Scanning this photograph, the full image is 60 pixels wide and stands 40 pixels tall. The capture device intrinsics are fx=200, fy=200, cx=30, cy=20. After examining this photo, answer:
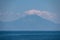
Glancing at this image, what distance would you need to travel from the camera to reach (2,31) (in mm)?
5371

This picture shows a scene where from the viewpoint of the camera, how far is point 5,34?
5.41 meters

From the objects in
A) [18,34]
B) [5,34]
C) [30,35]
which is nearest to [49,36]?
[30,35]

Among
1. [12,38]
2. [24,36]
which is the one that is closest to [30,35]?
[24,36]

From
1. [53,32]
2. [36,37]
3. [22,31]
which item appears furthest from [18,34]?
[53,32]

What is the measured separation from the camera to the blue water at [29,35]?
5.18 m

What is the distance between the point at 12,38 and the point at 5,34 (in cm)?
35

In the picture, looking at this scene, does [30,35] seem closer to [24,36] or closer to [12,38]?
[24,36]

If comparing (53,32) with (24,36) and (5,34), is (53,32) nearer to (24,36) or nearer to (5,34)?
(24,36)

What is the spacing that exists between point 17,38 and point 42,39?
2.11 ft

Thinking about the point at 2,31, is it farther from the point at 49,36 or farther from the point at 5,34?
the point at 49,36

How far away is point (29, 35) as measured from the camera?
17.5 ft

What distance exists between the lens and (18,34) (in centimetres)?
539

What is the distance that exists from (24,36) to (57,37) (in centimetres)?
87

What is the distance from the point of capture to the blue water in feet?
17.0
